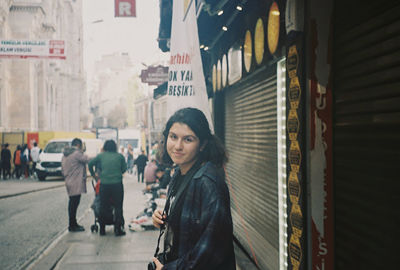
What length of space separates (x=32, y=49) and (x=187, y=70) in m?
11.7

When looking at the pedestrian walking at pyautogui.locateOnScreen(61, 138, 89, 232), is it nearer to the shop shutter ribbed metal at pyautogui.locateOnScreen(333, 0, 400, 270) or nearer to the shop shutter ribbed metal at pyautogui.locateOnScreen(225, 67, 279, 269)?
the shop shutter ribbed metal at pyautogui.locateOnScreen(225, 67, 279, 269)

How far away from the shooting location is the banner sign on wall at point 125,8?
14.4m

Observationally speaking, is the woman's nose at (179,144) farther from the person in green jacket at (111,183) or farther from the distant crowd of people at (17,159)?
the distant crowd of people at (17,159)

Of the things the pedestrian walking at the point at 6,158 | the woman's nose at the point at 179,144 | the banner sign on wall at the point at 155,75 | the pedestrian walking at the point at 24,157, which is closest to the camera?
the woman's nose at the point at 179,144

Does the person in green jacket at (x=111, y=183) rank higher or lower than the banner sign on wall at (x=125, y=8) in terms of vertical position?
lower

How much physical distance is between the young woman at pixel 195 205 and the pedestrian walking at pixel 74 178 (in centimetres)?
648

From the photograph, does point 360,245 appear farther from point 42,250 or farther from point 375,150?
point 42,250

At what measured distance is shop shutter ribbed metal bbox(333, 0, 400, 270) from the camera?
2.29 m

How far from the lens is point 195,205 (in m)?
2.16

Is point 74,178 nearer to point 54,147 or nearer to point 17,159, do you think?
point 54,147

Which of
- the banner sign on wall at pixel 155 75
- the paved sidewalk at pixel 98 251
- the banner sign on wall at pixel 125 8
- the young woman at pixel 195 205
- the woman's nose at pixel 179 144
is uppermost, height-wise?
the banner sign on wall at pixel 125 8

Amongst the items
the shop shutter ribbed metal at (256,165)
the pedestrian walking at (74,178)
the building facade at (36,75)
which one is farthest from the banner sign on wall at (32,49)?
the building facade at (36,75)

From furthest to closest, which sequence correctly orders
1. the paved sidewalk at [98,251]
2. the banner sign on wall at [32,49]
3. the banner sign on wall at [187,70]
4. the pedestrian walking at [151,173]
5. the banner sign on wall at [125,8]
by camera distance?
the banner sign on wall at [125,8] → the banner sign on wall at [32,49] → the pedestrian walking at [151,173] → the paved sidewalk at [98,251] → the banner sign on wall at [187,70]

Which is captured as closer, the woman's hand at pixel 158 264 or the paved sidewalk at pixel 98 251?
the woman's hand at pixel 158 264
